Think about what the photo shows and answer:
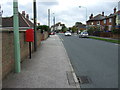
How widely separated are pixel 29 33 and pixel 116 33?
2565 cm

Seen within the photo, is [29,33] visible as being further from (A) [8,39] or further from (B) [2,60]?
(B) [2,60]

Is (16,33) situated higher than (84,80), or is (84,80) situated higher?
(16,33)

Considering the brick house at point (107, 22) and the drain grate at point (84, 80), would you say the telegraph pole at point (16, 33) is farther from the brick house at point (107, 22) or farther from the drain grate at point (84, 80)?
the brick house at point (107, 22)

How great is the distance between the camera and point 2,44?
4.85m

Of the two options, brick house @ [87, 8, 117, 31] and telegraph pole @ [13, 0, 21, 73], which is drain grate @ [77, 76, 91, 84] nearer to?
telegraph pole @ [13, 0, 21, 73]

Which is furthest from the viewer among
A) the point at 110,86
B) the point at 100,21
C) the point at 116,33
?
the point at 100,21

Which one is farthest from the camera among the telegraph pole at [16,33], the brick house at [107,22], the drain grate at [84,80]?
the brick house at [107,22]

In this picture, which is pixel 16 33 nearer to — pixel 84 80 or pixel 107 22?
pixel 84 80

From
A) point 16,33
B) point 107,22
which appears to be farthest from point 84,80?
point 107,22

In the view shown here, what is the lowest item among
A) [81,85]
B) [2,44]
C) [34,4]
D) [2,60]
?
[81,85]

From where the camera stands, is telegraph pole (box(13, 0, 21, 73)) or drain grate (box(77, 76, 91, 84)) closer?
drain grate (box(77, 76, 91, 84))

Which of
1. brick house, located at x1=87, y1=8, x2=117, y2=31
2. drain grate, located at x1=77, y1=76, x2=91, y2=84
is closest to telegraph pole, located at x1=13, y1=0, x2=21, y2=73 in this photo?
drain grate, located at x1=77, y1=76, x2=91, y2=84

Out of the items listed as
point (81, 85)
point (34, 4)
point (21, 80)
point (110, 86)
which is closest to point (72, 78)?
point (81, 85)

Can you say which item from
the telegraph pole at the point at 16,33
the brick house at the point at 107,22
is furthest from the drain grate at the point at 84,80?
the brick house at the point at 107,22
